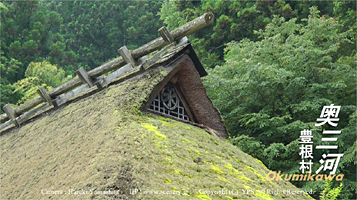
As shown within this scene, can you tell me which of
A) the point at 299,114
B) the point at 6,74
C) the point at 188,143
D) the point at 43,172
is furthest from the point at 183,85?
the point at 6,74

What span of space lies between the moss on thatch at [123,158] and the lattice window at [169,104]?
36 cm

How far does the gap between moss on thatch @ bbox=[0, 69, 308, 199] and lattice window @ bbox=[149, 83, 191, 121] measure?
1.19ft

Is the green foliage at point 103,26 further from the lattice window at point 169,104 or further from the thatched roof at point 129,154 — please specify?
the thatched roof at point 129,154

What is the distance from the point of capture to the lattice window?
595 centimetres

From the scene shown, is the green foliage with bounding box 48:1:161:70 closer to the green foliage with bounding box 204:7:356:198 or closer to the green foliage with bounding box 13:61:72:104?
the green foliage with bounding box 13:61:72:104

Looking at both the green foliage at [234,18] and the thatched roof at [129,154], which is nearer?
the thatched roof at [129,154]

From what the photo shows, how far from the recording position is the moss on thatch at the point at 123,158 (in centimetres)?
371

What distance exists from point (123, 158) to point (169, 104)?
7.84 feet

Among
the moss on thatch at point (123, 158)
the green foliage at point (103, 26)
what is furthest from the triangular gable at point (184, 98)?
the green foliage at point (103, 26)

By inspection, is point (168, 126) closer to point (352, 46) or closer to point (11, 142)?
point (11, 142)

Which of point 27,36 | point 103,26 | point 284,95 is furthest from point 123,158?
point 103,26

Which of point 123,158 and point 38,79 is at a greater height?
point 38,79

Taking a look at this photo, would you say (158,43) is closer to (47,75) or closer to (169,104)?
(169,104)

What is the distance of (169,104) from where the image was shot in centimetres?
616
